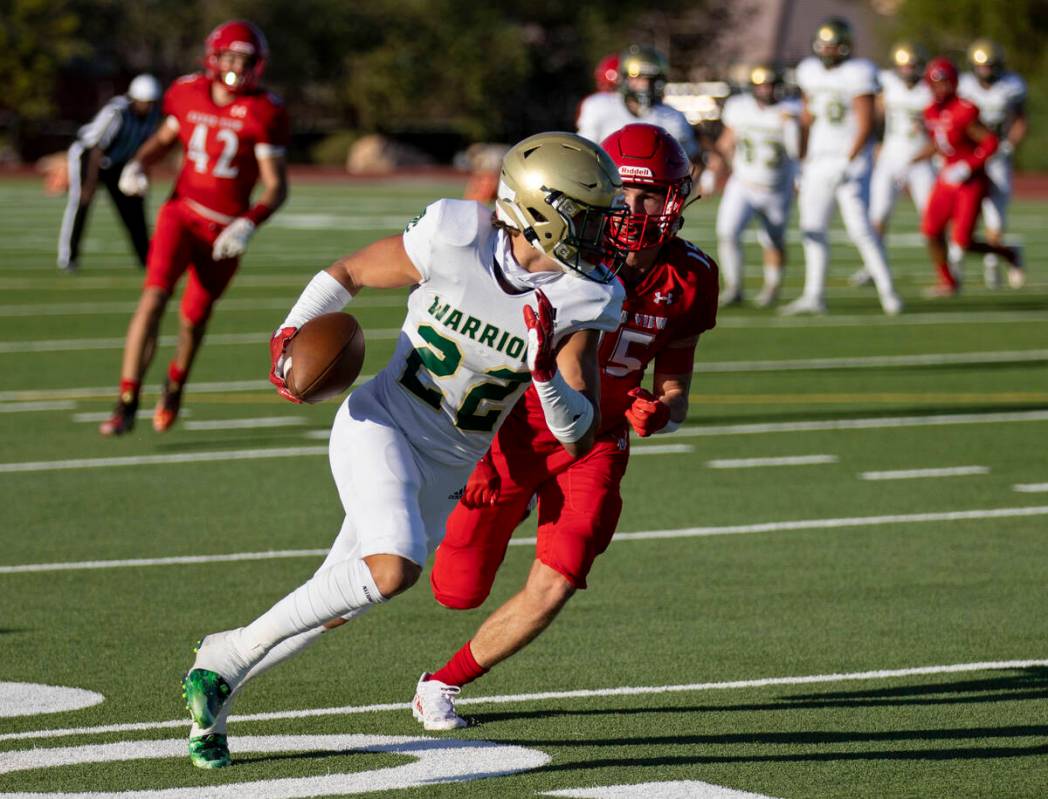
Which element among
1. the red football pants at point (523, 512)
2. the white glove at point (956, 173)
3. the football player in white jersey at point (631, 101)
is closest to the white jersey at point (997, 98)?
the white glove at point (956, 173)

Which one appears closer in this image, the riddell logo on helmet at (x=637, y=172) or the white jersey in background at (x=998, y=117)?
the riddell logo on helmet at (x=637, y=172)

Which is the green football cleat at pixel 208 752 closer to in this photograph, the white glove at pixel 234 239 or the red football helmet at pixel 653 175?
the red football helmet at pixel 653 175

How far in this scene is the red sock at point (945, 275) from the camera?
1717 centimetres

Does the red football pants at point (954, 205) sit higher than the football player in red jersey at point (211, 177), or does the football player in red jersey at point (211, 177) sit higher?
the football player in red jersey at point (211, 177)

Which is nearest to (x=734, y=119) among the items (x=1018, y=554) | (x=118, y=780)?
(x=1018, y=554)

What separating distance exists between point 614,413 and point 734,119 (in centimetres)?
1076

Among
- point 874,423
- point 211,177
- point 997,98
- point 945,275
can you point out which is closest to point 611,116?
point 874,423

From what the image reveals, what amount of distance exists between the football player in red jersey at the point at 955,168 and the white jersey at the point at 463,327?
12153 mm

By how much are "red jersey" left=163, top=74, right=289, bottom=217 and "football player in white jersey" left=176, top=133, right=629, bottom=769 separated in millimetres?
5280

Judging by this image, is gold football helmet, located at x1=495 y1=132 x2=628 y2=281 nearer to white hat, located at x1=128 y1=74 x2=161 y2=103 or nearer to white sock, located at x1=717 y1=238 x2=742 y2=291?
white sock, located at x1=717 y1=238 x2=742 y2=291

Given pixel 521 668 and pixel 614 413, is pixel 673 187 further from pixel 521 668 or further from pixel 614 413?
pixel 521 668

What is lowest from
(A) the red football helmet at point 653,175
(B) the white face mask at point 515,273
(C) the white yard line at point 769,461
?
(C) the white yard line at point 769,461

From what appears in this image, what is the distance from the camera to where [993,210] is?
58.5ft

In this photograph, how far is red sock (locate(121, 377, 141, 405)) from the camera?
32.2ft
